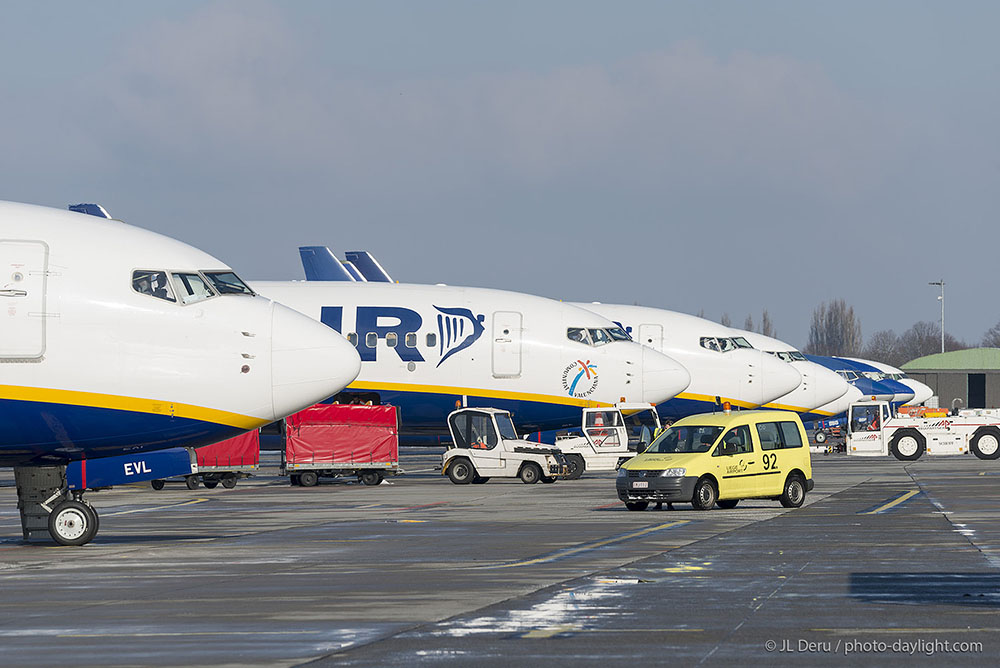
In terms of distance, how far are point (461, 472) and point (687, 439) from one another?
14.4 meters

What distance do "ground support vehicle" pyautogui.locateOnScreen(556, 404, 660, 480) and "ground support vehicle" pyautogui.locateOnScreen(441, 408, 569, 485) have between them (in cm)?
306

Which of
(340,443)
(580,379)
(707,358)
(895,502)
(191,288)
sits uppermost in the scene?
(707,358)

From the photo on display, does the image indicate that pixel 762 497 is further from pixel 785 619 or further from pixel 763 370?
pixel 763 370

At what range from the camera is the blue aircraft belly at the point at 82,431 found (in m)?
24.3

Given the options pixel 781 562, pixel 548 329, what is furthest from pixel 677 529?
pixel 548 329

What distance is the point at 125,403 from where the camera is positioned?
80.5ft

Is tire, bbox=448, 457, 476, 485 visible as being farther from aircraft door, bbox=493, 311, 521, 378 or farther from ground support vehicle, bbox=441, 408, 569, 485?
aircraft door, bbox=493, 311, 521, 378

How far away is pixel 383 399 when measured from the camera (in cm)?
5081

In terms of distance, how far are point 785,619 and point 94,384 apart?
12914 mm

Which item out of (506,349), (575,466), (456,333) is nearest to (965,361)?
(575,466)

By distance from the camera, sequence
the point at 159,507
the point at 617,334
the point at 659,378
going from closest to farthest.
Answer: the point at 159,507, the point at 617,334, the point at 659,378

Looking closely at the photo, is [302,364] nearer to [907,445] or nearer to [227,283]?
[227,283]

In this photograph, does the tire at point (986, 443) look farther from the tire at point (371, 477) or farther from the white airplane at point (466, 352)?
the tire at point (371, 477)

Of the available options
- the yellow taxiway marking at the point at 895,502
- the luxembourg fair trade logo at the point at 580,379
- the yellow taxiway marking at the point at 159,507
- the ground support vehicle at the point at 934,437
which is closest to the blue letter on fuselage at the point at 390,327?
the luxembourg fair trade logo at the point at 580,379
